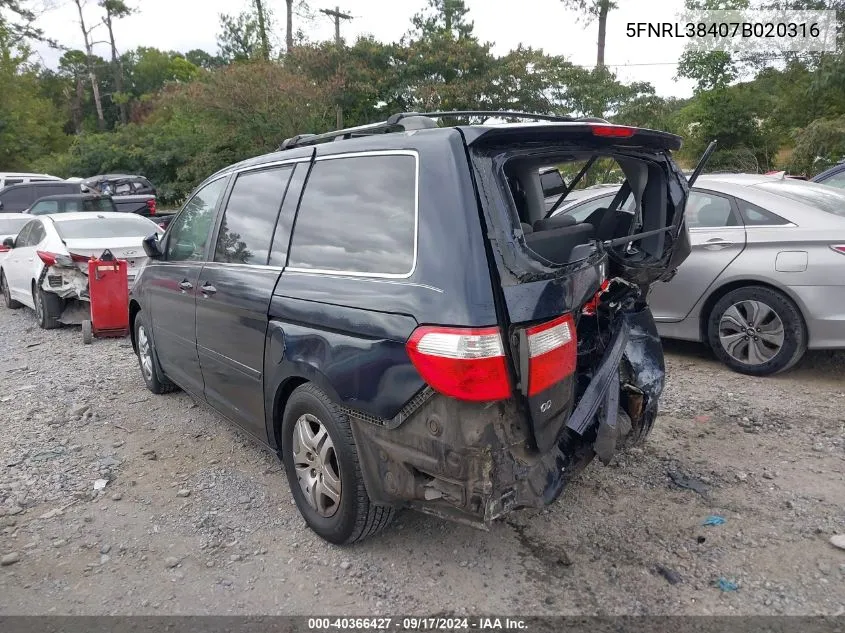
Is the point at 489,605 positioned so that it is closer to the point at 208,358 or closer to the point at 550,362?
the point at 550,362

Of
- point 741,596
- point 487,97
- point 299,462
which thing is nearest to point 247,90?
point 487,97

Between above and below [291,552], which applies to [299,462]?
above

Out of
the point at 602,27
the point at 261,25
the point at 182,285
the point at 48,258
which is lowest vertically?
the point at 48,258

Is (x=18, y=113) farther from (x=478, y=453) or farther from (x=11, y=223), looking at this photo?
(x=478, y=453)

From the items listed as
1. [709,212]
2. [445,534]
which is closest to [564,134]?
[445,534]

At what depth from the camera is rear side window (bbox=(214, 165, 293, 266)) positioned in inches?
140

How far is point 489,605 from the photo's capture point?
2770mm

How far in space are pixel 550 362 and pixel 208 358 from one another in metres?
2.33

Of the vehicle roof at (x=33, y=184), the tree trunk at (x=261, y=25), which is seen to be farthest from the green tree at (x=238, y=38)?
the vehicle roof at (x=33, y=184)

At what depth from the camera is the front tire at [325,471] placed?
9.57 ft

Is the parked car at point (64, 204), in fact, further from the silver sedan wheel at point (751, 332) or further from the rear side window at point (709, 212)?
the silver sedan wheel at point (751, 332)

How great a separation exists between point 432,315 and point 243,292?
1.44 meters

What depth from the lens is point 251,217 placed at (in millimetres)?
3766

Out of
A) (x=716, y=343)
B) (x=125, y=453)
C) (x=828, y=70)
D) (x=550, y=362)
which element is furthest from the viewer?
(x=828, y=70)
